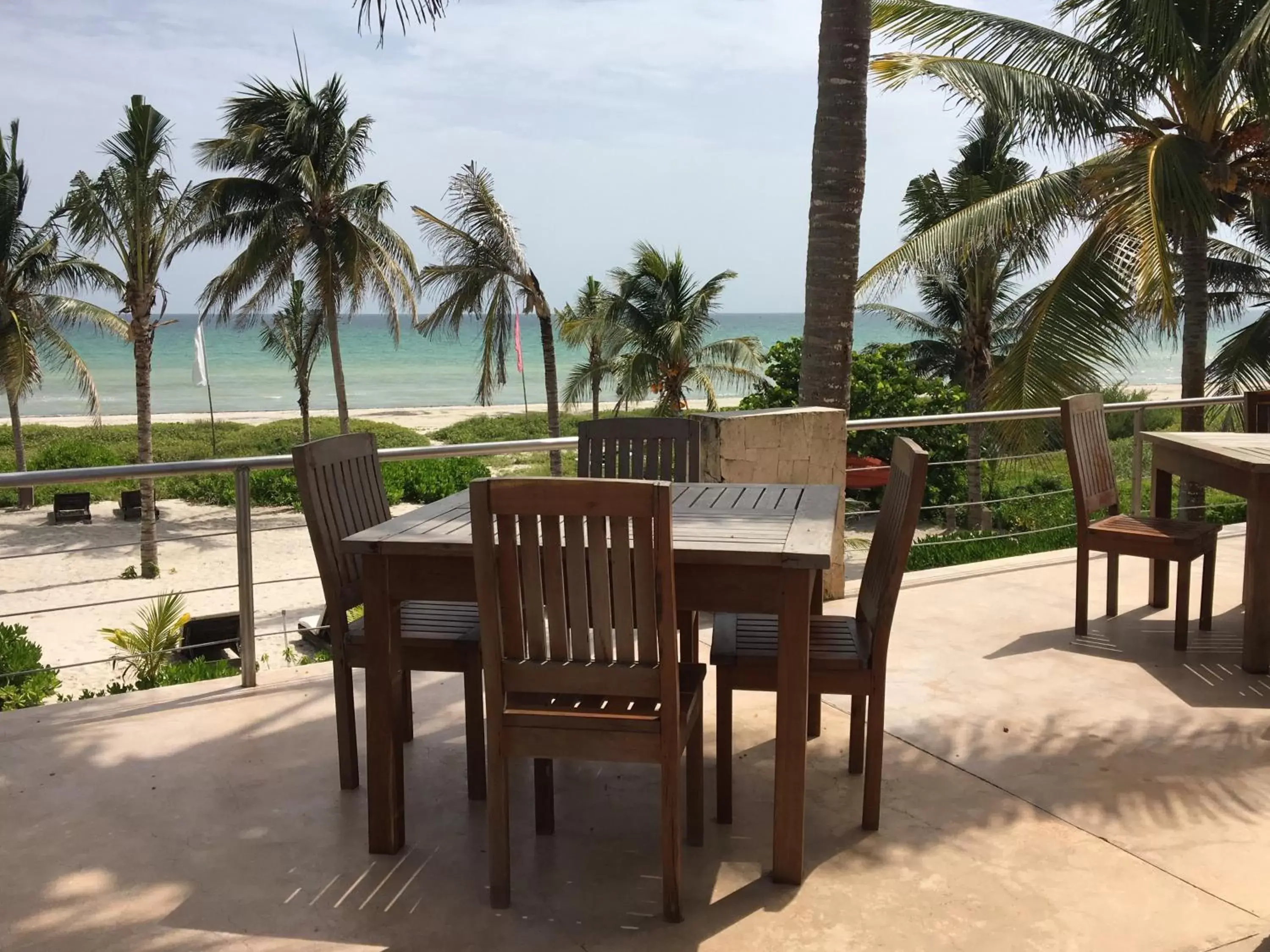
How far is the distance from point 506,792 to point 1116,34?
11410 mm

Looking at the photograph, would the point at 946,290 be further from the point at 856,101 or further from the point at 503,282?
the point at 856,101

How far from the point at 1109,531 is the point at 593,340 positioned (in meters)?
23.6

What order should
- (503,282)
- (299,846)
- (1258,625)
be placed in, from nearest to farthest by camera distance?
1. (299,846)
2. (1258,625)
3. (503,282)

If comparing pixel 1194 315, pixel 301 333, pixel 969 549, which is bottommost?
pixel 969 549

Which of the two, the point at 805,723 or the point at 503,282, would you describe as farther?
the point at 503,282

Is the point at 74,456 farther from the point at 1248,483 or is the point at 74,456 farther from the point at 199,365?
the point at 1248,483

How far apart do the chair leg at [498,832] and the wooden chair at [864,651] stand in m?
0.70

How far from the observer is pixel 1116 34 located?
1113cm

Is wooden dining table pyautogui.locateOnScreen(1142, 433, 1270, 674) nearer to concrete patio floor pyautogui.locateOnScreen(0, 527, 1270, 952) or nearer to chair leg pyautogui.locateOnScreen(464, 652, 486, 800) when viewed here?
concrete patio floor pyautogui.locateOnScreen(0, 527, 1270, 952)

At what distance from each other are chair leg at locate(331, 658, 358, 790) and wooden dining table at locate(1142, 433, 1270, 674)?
350 centimetres

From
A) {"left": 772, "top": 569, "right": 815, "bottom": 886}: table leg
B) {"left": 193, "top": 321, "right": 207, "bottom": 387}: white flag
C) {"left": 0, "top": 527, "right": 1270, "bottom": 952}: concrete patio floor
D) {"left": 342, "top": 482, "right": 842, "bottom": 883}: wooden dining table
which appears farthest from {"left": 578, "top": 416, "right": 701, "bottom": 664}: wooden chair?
{"left": 193, "top": 321, "right": 207, "bottom": 387}: white flag

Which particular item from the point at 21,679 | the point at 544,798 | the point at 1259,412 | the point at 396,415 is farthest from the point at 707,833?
the point at 396,415

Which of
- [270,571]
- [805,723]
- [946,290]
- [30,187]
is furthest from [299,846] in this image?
[30,187]

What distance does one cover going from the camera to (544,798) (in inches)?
118
